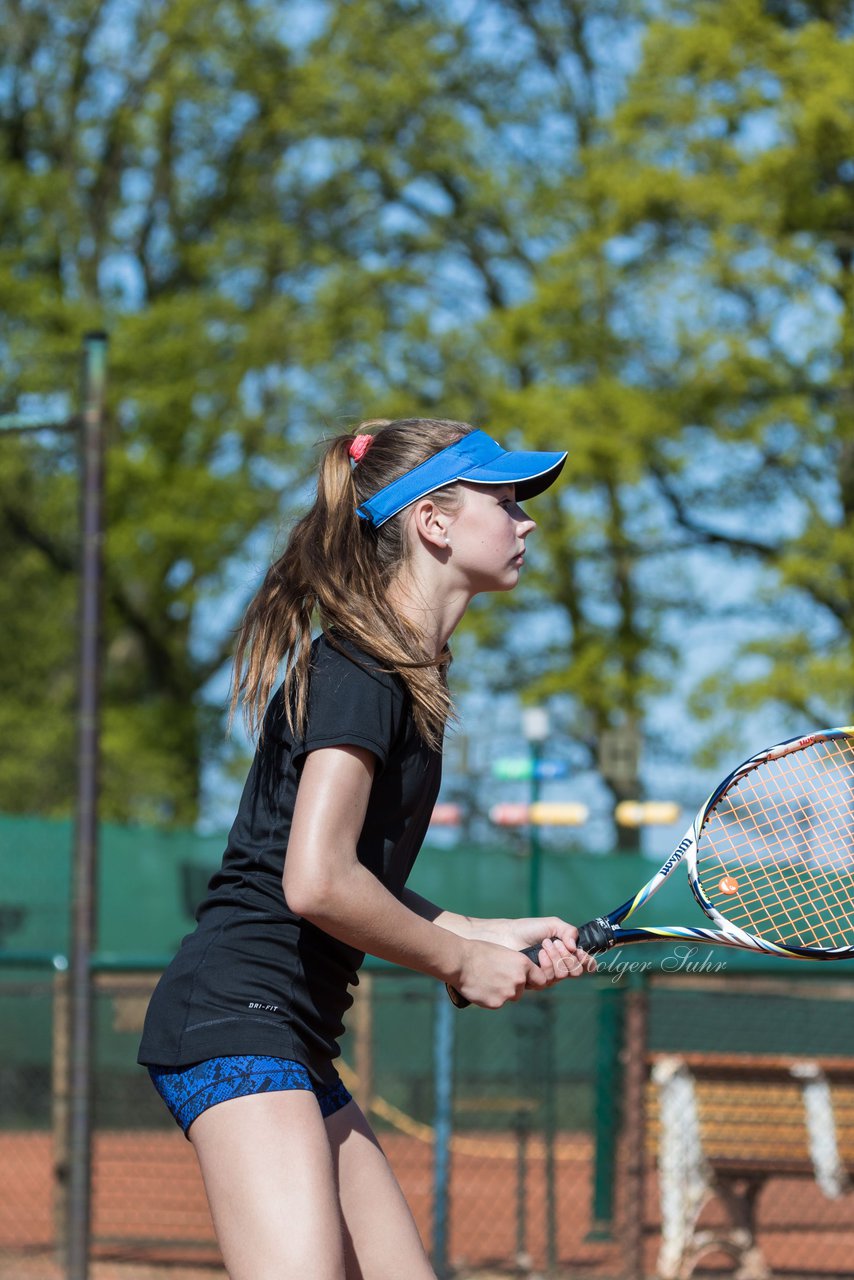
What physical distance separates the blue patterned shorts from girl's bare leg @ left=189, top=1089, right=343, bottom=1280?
1 centimetres

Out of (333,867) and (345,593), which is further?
(345,593)

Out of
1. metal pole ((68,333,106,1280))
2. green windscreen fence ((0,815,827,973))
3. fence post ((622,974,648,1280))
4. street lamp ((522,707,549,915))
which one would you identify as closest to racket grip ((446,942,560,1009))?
metal pole ((68,333,106,1280))

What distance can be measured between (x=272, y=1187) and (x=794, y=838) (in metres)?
1.66

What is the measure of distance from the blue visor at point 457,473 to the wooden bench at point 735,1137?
4.14 metres

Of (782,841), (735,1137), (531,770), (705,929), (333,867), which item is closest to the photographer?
(333,867)

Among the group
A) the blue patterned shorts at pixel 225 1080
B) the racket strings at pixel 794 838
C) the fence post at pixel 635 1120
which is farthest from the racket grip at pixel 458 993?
the fence post at pixel 635 1120

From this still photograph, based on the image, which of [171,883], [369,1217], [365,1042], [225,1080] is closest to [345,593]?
[225,1080]

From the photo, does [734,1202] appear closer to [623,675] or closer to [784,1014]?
[784,1014]

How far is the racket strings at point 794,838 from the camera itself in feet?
11.5

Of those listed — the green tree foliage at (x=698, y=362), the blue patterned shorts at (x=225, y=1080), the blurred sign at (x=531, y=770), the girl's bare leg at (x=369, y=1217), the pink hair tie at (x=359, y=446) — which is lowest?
the girl's bare leg at (x=369, y=1217)

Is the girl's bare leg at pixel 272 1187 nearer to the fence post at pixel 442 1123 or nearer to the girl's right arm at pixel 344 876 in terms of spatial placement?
the girl's right arm at pixel 344 876

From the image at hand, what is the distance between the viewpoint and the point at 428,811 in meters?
2.82

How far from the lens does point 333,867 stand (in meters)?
2.49

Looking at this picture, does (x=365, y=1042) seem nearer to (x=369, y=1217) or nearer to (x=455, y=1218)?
(x=455, y=1218)
